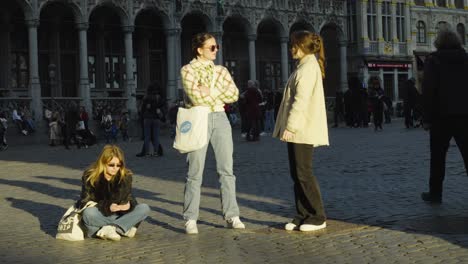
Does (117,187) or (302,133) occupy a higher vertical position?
(302,133)

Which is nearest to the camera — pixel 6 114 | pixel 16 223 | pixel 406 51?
pixel 16 223

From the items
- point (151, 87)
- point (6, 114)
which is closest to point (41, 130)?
point (6, 114)

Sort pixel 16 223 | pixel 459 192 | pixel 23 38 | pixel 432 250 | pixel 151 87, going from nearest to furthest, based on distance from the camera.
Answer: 1. pixel 432 250
2. pixel 16 223
3. pixel 459 192
4. pixel 151 87
5. pixel 23 38

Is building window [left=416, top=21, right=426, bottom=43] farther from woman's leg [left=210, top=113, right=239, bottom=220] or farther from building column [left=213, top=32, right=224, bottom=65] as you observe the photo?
woman's leg [left=210, top=113, right=239, bottom=220]

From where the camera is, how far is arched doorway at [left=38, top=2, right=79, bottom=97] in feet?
121

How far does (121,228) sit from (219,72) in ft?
5.50

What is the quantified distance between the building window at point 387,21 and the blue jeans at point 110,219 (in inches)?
1812

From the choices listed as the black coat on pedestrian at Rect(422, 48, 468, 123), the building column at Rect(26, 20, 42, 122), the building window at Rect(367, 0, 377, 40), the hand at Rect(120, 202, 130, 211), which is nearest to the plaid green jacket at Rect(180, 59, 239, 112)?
the hand at Rect(120, 202, 130, 211)

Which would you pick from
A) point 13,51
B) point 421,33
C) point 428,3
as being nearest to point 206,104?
point 13,51

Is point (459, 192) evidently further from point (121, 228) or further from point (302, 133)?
point (121, 228)

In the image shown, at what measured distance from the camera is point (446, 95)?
8141mm

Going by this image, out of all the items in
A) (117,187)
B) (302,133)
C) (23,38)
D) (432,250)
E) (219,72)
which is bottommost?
(432,250)

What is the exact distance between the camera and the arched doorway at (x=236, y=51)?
4472cm

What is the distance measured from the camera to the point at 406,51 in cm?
5216
